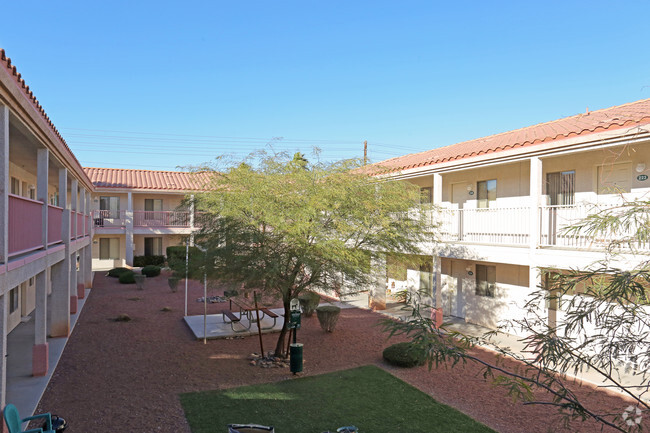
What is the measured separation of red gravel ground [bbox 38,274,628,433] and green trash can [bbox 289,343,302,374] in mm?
305

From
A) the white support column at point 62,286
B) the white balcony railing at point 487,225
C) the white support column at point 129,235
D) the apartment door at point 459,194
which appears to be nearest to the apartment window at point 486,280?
the white balcony railing at point 487,225

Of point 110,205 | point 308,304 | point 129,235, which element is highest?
point 110,205

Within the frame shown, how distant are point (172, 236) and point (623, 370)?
99.4ft

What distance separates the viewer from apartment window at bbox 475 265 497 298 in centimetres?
1583

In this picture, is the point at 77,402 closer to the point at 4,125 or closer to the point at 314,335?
the point at 4,125

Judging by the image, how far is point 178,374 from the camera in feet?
35.2

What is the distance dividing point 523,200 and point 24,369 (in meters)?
15.3

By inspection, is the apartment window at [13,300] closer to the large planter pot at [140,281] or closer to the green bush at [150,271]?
the large planter pot at [140,281]

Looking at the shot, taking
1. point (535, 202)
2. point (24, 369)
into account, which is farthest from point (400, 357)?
point (24, 369)

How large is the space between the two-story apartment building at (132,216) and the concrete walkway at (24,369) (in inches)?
656

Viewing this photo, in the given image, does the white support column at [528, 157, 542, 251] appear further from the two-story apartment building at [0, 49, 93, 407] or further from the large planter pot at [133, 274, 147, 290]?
the large planter pot at [133, 274, 147, 290]

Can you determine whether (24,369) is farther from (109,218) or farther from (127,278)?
(109,218)

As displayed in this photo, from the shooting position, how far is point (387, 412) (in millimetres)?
8695

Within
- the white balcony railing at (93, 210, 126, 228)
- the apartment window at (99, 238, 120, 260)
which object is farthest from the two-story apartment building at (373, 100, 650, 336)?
the apartment window at (99, 238, 120, 260)
